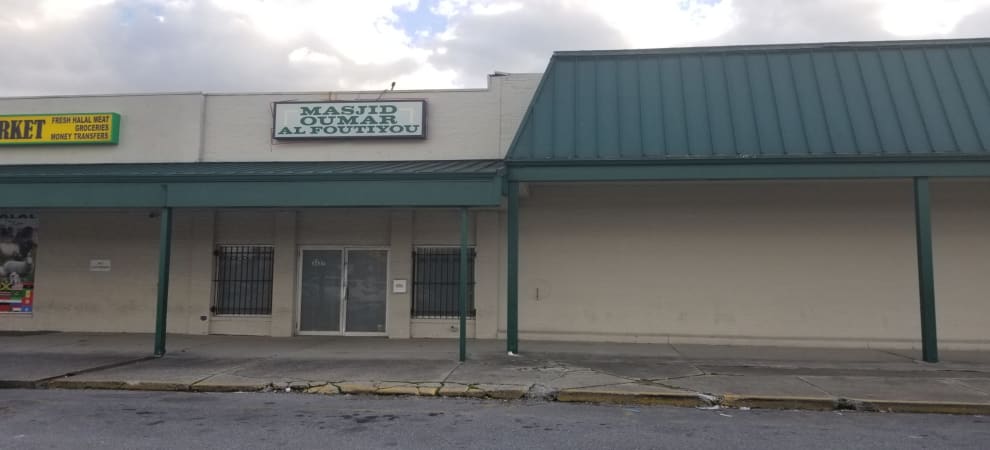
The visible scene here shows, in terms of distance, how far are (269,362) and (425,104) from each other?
6252 millimetres

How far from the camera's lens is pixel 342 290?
13750mm

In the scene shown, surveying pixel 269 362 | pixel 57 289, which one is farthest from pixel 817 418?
pixel 57 289

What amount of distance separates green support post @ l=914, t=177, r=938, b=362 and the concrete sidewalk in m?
0.35

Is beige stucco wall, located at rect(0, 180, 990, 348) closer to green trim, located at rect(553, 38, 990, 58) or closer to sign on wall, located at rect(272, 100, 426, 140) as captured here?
sign on wall, located at rect(272, 100, 426, 140)

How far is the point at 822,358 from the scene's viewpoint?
1094cm

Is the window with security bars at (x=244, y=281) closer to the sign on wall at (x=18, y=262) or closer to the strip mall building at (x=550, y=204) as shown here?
the strip mall building at (x=550, y=204)

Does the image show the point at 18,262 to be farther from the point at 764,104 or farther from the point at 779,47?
the point at 779,47

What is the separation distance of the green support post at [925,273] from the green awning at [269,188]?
6804 mm

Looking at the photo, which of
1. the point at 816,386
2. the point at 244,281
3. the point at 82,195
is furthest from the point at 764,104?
the point at 82,195

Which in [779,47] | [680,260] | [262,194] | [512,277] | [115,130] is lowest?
[512,277]

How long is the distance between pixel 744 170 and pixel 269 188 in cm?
785

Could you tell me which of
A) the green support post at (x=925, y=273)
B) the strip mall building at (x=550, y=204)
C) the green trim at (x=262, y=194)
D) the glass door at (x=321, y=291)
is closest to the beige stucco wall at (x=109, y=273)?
the strip mall building at (x=550, y=204)

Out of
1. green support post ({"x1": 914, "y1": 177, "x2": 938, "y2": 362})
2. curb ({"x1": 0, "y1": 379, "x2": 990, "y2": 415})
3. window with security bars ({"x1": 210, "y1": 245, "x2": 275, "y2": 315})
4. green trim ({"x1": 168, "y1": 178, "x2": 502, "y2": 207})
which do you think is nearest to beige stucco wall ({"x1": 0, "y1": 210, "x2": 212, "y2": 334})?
window with security bars ({"x1": 210, "y1": 245, "x2": 275, "y2": 315})

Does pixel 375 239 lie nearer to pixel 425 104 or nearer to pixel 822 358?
pixel 425 104
